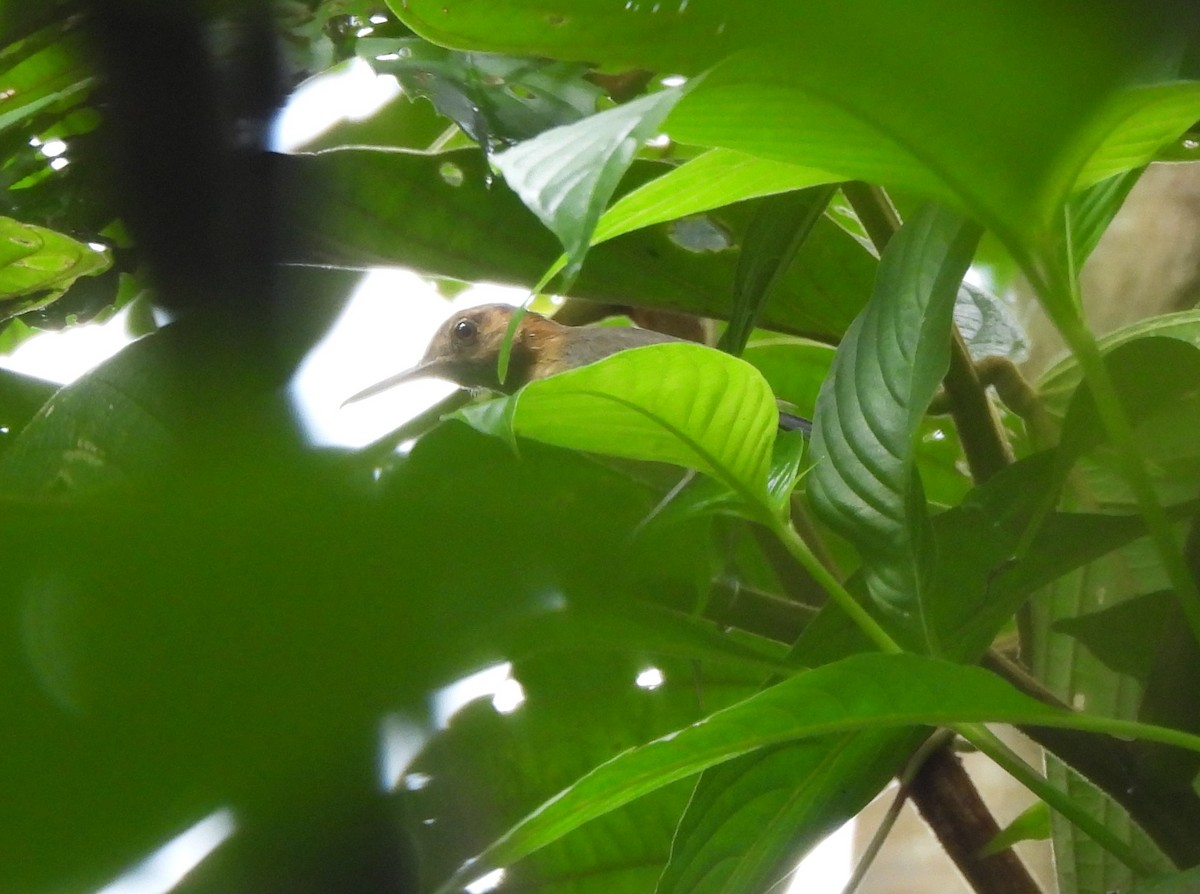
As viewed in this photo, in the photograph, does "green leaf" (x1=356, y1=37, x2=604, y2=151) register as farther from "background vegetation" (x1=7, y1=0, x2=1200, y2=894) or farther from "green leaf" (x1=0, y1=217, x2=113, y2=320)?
"green leaf" (x1=0, y1=217, x2=113, y2=320)

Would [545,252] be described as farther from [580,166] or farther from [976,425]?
[580,166]

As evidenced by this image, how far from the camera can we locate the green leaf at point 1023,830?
72 cm

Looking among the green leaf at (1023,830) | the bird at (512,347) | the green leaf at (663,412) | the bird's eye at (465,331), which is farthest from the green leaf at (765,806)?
the bird's eye at (465,331)

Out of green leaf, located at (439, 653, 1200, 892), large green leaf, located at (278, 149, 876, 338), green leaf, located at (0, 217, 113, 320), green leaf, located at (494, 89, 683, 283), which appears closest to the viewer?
green leaf, located at (494, 89, 683, 283)

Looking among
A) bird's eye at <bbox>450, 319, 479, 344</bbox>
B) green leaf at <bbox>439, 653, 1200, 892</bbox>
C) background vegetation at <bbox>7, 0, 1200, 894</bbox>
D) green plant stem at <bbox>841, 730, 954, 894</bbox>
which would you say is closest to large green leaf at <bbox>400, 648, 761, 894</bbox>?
background vegetation at <bbox>7, 0, 1200, 894</bbox>

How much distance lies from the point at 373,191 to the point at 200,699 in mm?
608

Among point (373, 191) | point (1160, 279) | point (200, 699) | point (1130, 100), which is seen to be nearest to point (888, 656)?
point (1130, 100)

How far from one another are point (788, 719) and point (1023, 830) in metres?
0.36

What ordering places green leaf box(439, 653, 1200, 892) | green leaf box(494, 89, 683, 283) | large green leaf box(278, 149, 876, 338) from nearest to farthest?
1. green leaf box(494, 89, 683, 283)
2. green leaf box(439, 653, 1200, 892)
3. large green leaf box(278, 149, 876, 338)

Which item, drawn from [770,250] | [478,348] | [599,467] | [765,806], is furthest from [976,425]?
[478,348]

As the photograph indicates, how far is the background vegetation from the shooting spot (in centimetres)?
17

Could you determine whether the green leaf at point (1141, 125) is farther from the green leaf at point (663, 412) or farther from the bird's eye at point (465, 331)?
the bird's eye at point (465, 331)

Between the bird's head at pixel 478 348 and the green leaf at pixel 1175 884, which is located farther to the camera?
the bird's head at pixel 478 348

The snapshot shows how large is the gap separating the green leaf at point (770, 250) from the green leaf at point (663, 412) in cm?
14
